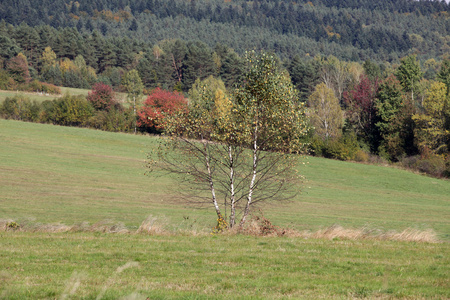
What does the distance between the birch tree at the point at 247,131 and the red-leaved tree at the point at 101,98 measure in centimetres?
6840

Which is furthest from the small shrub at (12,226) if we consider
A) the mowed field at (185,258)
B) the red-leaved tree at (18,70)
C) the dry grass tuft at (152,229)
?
the red-leaved tree at (18,70)

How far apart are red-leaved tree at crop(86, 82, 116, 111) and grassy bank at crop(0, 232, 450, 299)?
7237cm

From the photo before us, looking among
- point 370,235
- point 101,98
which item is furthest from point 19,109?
point 370,235

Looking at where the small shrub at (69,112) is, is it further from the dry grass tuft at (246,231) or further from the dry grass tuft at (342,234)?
the dry grass tuft at (342,234)

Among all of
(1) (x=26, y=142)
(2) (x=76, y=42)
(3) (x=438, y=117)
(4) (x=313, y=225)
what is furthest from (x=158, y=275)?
(2) (x=76, y=42)

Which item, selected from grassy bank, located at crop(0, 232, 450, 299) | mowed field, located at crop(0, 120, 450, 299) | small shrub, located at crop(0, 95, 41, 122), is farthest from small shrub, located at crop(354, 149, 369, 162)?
grassy bank, located at crop(0, 232, 450, 299)

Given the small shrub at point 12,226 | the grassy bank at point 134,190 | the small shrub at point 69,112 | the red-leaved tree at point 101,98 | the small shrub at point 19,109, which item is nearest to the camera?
the small shrub at point 12,226

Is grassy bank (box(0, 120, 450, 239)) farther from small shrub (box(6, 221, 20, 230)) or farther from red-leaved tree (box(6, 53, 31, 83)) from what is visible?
red-leaved tree (box(6, 53, 31, 83))

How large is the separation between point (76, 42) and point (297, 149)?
142837 millimetres

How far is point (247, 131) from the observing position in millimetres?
17797

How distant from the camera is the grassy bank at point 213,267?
7.83 meters

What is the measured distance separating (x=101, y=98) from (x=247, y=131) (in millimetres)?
71196

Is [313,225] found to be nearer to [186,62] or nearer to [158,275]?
[158,275]

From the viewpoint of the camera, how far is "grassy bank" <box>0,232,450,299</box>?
7.83 meters
